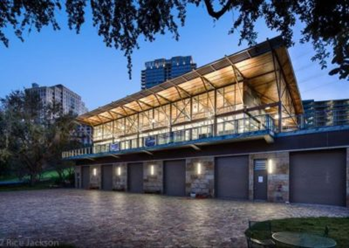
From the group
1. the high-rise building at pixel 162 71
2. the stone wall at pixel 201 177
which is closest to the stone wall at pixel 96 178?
the stone wall at pixel 201 177

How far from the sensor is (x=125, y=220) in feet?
33.4

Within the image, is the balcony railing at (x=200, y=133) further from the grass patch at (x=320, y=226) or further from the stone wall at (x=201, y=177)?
the grass patch at (x=320, y=226)

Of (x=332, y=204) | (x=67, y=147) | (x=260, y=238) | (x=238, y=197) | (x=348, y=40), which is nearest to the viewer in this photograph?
(x=348, y=40)

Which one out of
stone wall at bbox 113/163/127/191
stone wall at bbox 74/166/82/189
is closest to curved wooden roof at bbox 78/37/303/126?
stone wall at bbox 113/163/127/191

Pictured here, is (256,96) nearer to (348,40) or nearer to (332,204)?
(332,204)

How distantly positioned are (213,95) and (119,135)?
1607 centimetres

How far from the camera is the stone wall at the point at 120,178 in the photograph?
2777cm

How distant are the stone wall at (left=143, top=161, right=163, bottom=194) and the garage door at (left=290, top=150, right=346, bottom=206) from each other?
1155 centimetres

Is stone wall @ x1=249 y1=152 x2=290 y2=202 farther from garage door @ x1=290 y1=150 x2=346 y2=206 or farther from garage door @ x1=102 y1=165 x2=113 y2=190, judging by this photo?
garage door @ x1=102 y1=165 x2=113 y2=190

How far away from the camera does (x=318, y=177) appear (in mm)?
14492

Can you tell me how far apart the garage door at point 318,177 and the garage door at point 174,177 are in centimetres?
898

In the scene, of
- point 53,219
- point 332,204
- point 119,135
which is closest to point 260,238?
point 53,219

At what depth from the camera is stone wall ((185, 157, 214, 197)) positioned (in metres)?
19.5

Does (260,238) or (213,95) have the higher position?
(213,95)
